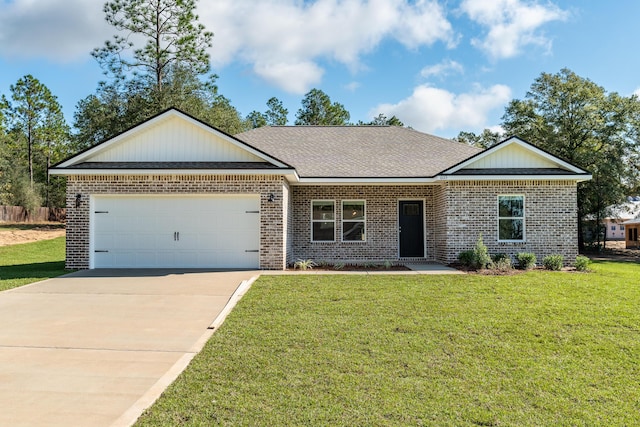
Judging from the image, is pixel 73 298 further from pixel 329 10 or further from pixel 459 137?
pixel 459 137

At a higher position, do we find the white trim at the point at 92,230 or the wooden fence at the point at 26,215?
the wooden fence at the point at 26,215

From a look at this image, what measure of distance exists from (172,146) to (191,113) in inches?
781

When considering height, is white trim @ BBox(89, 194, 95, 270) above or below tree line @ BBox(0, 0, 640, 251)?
below

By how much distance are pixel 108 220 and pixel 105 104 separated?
22579mm

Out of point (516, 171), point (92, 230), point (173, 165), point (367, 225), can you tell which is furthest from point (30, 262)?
point (516, 171)

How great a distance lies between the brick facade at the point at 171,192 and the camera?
496 inches

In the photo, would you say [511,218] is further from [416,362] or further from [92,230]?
[92,230]

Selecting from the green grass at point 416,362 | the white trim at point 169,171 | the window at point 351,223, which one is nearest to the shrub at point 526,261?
the green grass at point 416,362

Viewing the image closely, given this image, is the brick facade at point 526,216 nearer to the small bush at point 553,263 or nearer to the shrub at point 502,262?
the shrub at point 502,262

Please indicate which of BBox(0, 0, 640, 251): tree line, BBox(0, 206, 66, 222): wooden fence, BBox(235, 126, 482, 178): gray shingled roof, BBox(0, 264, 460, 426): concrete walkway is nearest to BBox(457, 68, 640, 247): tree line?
BBox(0, 0, 640, 251): tree line

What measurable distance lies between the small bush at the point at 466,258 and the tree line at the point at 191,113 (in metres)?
14.0

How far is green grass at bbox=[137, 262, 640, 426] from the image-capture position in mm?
4004

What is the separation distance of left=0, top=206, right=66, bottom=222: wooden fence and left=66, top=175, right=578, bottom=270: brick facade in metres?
26.2

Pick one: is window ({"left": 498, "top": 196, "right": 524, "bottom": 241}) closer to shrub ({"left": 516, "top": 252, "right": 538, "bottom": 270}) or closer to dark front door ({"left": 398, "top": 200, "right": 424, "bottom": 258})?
shrub ({"left": 516, "top": 252, "right": 538, "bottom": 270})
